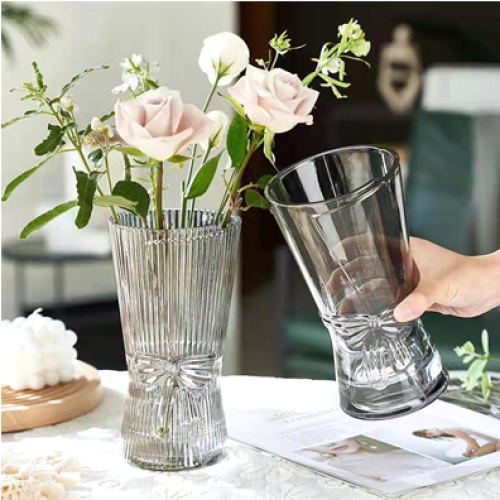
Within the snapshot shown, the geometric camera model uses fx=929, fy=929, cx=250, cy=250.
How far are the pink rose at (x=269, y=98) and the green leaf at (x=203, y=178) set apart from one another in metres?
0.06

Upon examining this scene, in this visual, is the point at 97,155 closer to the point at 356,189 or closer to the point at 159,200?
the point at 159,200

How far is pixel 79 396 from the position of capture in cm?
111

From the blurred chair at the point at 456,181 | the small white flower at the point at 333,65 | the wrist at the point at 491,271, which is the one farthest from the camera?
the blurred chair at the point at 456,181

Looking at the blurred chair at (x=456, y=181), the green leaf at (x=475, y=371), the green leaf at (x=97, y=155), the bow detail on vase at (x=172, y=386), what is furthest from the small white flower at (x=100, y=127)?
the blurred chair at (x=456, y=181)

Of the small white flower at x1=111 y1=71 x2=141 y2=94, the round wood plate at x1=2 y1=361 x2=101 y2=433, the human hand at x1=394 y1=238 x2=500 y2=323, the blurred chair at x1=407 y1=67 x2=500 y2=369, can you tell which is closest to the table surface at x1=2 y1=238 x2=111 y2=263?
the blurred chair at x1=407 y1=67 x2=500 y2=369

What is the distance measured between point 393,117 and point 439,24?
0.39m

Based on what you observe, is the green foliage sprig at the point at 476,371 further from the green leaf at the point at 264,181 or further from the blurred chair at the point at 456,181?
the blurred chair at the point at 456,181

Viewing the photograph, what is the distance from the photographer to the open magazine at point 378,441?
0.91 m

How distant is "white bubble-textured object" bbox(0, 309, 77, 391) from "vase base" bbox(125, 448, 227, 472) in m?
0.21

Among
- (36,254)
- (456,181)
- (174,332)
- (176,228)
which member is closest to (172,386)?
(174,332)

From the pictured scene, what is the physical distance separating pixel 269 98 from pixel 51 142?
212 mm

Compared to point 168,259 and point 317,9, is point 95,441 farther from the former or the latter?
point 317,9

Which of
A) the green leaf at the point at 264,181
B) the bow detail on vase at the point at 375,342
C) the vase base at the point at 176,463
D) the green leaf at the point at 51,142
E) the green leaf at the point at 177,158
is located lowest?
the vase base at the point at 176,463

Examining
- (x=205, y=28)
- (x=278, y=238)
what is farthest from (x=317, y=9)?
(x=278, y=238)
